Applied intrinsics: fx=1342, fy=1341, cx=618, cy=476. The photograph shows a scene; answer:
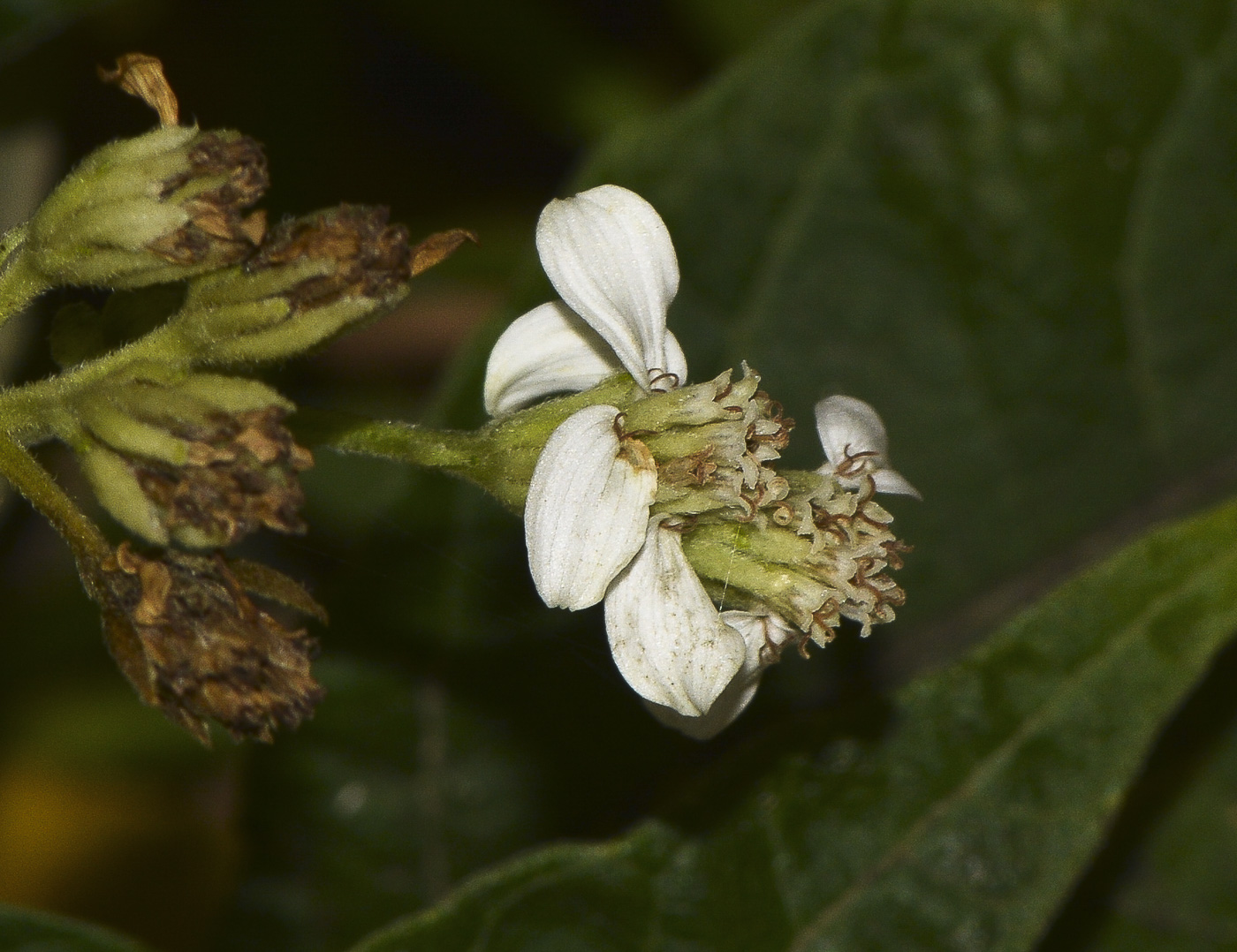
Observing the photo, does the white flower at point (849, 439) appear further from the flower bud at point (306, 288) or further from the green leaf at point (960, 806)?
the flower bud at point (306, 288)

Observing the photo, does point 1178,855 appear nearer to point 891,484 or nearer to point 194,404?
point 891,484

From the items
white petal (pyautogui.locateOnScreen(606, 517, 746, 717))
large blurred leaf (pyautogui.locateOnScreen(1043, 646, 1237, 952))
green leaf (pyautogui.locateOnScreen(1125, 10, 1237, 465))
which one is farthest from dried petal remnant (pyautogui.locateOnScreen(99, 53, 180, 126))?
large blurred leaf (pyautogui.locateOnScreen(1043, 646, 1237, 952))

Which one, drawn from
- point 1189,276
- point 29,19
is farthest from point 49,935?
point 1189,276

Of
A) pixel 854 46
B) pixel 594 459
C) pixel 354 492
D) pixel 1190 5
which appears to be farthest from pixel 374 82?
pixel 594 459

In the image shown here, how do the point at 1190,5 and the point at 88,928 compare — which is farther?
the point at 1190,5

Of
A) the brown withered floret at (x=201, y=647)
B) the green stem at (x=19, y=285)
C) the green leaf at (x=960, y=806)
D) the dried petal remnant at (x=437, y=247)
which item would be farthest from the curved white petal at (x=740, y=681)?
the green stem at (x=19, y=285)

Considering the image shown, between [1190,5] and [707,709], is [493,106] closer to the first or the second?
[1190,5]
